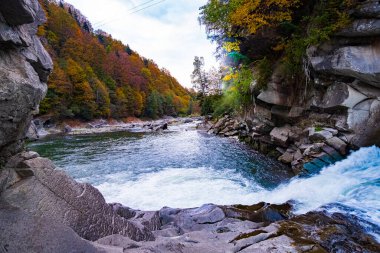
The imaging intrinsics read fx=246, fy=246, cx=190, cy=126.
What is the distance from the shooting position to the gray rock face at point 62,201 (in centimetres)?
413

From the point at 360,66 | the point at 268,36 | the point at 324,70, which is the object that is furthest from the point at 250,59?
the point at 360,66

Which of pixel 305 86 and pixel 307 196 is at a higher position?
pixel 305 86

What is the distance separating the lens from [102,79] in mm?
62781

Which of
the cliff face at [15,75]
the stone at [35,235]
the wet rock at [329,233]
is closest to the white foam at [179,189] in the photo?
the wet rock at [329,233]

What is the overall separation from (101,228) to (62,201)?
904mm

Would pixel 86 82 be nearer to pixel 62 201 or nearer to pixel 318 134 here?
pixel 318 134

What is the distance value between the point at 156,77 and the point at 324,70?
10655 cm

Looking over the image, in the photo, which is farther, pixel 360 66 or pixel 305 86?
pixel 305 86

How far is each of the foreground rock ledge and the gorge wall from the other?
4.75 meters

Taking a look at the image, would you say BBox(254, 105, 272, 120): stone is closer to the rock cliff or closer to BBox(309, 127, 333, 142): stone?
BBox(309, 127, 333, 142): stone

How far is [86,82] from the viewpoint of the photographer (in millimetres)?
50062

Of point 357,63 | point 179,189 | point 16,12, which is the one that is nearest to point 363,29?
point 357,63

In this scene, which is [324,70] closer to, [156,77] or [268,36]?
[268,36]

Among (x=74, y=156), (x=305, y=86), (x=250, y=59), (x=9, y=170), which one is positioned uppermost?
(x=250, y=59)
